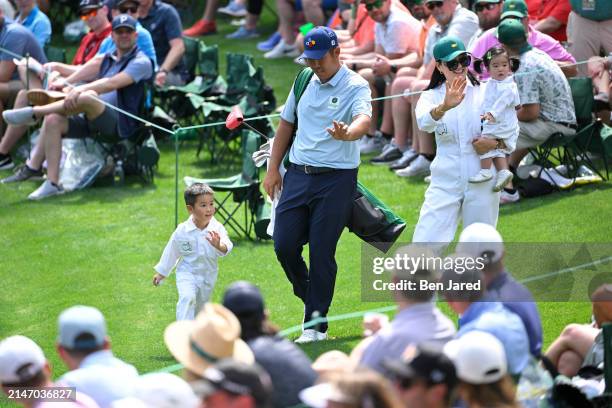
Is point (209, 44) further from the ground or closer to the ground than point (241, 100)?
closer to the ground

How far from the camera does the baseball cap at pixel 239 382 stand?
502cm

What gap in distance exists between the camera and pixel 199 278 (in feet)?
30.1

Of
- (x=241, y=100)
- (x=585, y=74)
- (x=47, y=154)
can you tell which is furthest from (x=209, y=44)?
(x=585, y=74)

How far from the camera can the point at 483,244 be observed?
6.82 m

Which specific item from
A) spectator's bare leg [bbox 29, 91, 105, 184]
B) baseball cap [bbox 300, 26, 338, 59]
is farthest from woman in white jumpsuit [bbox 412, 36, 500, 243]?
spectator's bare leg [bbox 29, 91, 105, 184]

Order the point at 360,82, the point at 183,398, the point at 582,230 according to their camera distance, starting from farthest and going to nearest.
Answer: the point at 582,230, the point at 360,82, the point at 183,398

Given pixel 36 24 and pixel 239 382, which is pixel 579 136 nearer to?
pixel 36 24

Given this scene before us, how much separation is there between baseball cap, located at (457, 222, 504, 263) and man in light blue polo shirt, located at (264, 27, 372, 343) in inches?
67.2

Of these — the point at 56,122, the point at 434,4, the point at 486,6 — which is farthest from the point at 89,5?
the point at 486,6

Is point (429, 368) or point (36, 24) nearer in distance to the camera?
point (429, 368)

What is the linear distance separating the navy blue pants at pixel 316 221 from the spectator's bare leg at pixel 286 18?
374 inches

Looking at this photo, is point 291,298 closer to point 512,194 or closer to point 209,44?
point 512,194

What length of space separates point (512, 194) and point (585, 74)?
75.4 inches

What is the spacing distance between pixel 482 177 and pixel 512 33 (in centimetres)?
299
